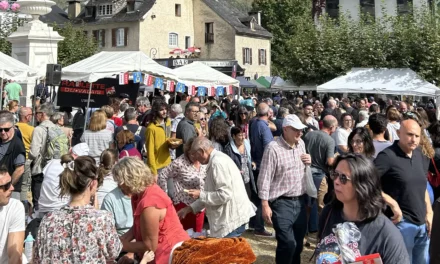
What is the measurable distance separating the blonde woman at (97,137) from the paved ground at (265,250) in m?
2.62

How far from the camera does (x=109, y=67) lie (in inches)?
514

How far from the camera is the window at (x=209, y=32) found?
170 feet

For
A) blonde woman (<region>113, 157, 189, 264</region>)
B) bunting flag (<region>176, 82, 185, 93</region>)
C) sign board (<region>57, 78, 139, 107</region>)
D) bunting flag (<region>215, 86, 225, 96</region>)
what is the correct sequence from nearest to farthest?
blonde woman (<region>113, 157, 189, 264</region>) < sign board (<region>57, 78, 139, 107</region>) < bunting flag (<region>176, 82, 185, 93</region>) < bunting flag (<region>215, 86, 225, 96</region>)

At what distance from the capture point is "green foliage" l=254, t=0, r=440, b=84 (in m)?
31.2

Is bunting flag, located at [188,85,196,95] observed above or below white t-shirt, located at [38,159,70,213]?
above

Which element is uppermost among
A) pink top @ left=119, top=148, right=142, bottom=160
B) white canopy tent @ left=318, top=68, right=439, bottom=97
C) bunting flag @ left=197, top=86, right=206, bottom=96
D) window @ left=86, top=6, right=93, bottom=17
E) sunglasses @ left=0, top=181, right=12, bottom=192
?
window @ left=86, top=6, right=93, bottom=17

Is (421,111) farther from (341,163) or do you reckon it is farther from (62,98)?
(62,98)

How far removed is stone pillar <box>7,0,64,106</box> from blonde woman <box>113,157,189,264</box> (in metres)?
14.2

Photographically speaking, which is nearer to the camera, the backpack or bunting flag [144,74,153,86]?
the backpack

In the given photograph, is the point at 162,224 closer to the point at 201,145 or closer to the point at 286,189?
the point at 201,145

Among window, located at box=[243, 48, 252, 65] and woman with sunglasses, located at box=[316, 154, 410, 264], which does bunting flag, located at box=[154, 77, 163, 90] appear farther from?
window, located at box=[243, 48, 252, 65]

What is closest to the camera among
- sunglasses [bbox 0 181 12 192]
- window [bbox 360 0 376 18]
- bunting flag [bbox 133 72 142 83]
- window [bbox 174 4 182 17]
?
sunglasses [bbox 0 181 12 192]

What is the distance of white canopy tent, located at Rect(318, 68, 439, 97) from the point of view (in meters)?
25.5

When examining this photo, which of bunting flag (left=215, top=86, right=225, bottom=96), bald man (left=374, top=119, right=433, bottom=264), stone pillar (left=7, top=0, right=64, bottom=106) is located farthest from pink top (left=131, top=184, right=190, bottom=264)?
stone pillar (left=7, top=0, right=64, bottom=106)
